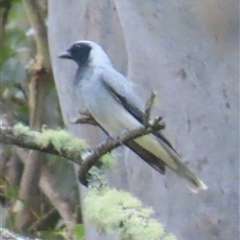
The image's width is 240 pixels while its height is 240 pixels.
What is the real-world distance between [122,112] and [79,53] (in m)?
0.31

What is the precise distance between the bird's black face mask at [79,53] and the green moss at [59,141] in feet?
2.16

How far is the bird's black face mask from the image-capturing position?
2.41m

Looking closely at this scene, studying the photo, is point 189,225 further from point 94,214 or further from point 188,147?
point 94,214

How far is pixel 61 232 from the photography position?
384 centimetres

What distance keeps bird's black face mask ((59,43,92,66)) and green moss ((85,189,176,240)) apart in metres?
0.81

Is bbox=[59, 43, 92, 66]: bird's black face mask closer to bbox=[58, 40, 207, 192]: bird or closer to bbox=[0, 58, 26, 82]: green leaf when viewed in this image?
bbox=[58, 40, 207, 192]: bird

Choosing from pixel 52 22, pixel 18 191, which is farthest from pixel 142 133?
pixel 18 191

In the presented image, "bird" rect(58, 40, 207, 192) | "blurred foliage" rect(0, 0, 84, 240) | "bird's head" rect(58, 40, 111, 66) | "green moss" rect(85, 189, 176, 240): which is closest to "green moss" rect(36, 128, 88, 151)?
"green moss" rect(85, 189, 176, 240)

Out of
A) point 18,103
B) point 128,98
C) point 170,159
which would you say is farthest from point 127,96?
point 18,103

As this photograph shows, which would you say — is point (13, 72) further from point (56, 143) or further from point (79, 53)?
point (56, 143)

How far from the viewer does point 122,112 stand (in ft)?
7.36

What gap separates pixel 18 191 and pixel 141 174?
4.56ft

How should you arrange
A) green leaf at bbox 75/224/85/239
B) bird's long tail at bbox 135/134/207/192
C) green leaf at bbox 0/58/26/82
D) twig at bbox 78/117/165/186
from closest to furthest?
1. twig at bbox 78/117/165/186
2. bird's long tail at bbox 135/134/207/192
3. green leaf at bbox 75/224/85/239
4. green leaf at bbox 0/58/26/82

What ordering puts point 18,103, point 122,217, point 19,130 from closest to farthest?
point 122,217, point 19,130, point 18,103
